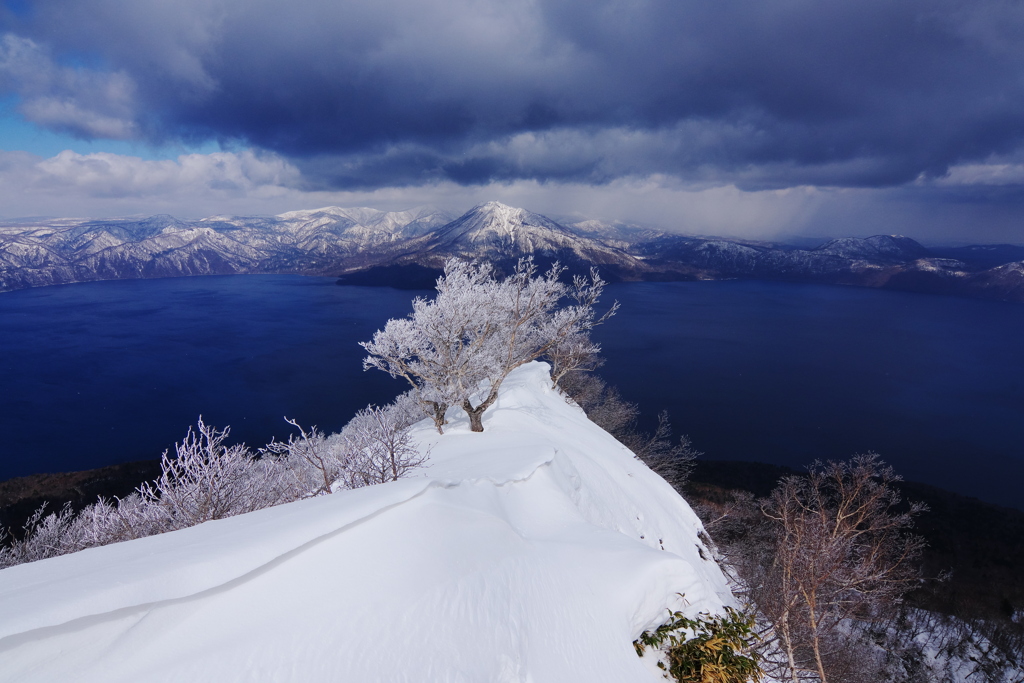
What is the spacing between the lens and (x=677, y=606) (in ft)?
23.5

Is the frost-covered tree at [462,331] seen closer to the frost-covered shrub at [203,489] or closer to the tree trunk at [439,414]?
the tree trunk at [439,414]

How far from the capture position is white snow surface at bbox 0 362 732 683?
10.8ft

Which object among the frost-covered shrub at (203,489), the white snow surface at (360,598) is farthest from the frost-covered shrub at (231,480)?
the white snow surface at (360,598)

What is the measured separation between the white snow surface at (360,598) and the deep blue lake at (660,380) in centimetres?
4306

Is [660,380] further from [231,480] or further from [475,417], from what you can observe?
[231,480]

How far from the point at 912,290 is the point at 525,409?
767 ft

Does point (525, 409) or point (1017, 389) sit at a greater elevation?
point (525, 409)

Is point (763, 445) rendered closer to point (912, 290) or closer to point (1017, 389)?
point (1017, 389)

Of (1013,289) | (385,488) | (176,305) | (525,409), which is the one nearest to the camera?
(385,488)

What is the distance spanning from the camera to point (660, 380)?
61.2 metres

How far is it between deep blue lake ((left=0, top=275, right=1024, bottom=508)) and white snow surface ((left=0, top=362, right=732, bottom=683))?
43059 millimetres

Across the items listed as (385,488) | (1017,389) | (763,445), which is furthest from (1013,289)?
(385,488)

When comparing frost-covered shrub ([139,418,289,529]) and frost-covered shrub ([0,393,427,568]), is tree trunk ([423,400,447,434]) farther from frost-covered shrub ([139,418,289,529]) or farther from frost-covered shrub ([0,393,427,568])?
frost-covered shrub ([139,418,289,529])

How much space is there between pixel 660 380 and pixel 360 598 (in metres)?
61.7
